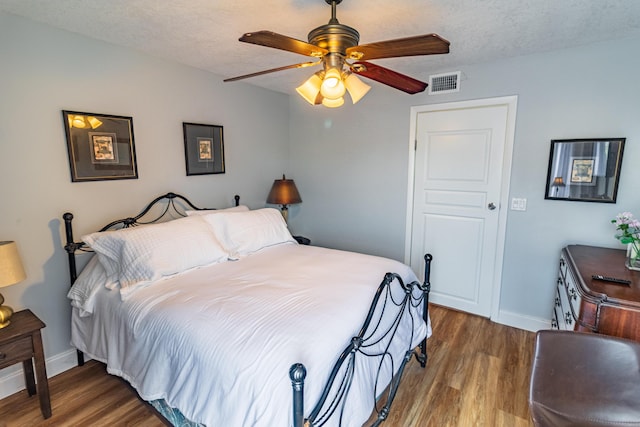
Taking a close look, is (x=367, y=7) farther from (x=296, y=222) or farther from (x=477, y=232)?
(x=296, y=222)

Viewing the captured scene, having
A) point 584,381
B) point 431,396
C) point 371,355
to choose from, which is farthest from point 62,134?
point 584,381

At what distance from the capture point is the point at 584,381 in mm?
1366

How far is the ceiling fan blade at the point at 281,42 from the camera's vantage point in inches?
54.6

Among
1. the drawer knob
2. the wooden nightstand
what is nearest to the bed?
the wooden nightstand

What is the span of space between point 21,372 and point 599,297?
3.45m

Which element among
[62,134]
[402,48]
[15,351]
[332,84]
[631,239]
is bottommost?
[15,351]

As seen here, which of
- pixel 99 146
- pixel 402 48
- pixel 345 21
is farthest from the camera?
pixel 99 146

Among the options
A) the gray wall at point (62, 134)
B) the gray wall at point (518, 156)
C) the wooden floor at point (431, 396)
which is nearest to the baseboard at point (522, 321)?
the gray wall at point (518, 156)

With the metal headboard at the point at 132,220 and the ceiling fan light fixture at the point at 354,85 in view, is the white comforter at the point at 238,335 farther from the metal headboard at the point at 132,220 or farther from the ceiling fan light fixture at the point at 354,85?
the ceiling fan light fixture at the point at 354,85

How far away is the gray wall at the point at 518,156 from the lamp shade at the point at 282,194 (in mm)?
440

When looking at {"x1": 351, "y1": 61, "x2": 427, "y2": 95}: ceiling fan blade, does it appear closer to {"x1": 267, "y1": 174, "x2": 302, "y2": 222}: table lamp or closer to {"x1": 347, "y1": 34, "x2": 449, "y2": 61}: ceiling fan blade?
{"x1": 347, "y1": 34, "x2": 449, "y2": 61}: ceiling fan blade

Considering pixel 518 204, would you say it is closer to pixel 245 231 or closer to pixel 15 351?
pixel 245 231

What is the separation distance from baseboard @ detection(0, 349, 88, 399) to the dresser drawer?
1.52 ft

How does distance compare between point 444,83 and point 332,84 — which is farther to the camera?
point 444,83
